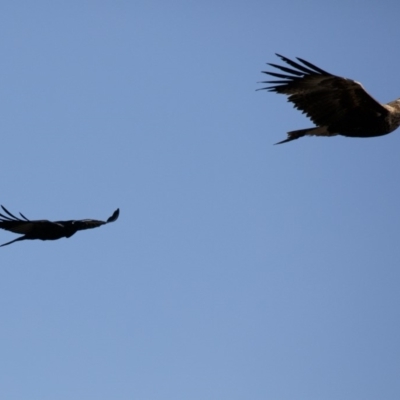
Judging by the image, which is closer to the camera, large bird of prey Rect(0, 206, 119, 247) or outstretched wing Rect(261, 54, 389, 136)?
large bird of prey Rect(0, 206, 119, 247)

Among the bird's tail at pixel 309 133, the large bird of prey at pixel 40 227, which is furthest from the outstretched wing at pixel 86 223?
the bird's tail at pixel 309 133

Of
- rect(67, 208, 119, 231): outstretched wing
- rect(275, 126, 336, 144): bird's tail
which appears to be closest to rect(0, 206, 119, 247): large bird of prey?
rect(67, 208, 119, 231): outstretched wing

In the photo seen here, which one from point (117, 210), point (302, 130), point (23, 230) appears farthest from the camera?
point (302, 130)

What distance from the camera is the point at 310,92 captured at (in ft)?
51.6

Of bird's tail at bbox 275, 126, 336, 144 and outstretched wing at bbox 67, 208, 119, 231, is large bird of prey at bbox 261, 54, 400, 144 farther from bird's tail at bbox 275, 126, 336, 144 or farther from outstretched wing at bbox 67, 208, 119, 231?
outstretched wing at bbox 67, 208, 119, 231

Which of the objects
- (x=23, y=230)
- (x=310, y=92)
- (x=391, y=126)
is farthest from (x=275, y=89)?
(x=23, y=230)

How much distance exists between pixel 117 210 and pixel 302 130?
2.91 metres

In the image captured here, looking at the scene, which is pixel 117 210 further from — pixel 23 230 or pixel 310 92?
pixel 310 92

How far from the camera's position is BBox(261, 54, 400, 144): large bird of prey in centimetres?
1546

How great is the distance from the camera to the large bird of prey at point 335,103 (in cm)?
1546

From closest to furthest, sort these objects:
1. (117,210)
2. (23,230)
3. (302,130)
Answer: (23,230) < (117,210) < (302,130)

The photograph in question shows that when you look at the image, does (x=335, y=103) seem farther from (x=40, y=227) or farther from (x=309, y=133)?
(x=40, y=227)

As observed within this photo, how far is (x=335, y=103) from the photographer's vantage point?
15.7 m

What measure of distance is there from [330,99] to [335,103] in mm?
86
